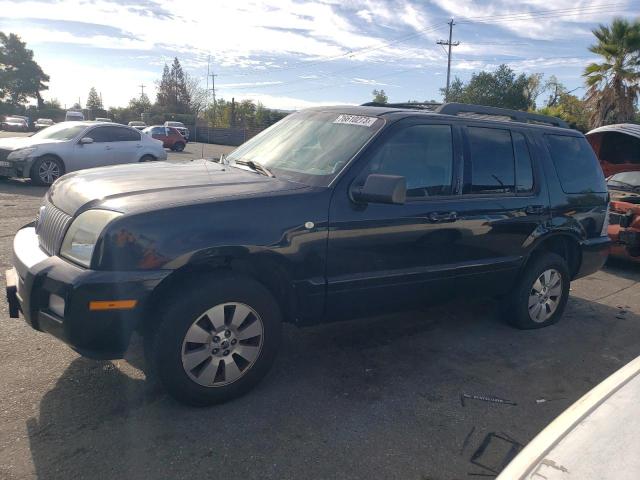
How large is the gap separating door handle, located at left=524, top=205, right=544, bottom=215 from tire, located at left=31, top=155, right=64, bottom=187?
9.84 m

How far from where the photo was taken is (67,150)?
11461mm

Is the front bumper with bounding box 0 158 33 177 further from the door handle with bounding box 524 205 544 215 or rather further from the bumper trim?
the door handle with bounding box 524 205 544 215

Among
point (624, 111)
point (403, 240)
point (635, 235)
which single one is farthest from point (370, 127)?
point (624, 111)

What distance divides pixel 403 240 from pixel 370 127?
85cm

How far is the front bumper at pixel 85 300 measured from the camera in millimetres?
2787

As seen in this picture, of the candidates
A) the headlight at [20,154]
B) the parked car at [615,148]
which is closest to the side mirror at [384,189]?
the parked car at [615,148]

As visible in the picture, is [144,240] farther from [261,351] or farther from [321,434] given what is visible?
[321,434]

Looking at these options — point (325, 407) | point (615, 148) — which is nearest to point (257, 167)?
point (325, 407)

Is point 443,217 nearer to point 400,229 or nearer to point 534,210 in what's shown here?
point 400,229

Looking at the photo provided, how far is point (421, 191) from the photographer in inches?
154

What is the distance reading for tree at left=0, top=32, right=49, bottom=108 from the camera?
75750mm

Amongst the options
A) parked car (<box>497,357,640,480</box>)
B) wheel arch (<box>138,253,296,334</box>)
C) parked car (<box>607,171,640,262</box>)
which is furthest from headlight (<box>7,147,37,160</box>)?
parked car (<box>497,357,640,480</box>)

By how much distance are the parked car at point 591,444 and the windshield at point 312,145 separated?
6.84 feet

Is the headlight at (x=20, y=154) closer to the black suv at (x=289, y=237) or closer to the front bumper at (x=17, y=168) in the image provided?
the front bumper at (x=17, y=168)
